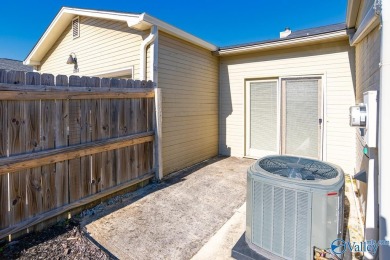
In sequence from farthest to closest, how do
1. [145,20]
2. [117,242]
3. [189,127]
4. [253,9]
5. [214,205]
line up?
[253,9] < [189,127] < [145,20] < [214,205] < [117,242]

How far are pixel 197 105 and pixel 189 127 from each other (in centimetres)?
67

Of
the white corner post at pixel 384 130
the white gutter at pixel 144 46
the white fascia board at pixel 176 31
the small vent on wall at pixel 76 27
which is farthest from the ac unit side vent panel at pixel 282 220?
the small vent on wall at pixel 76 27

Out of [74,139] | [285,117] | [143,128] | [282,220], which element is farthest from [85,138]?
[285,117]

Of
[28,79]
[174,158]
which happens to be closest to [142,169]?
[174,158]

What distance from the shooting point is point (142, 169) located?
13.5 ft

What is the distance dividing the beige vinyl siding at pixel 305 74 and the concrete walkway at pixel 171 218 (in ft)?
7.52

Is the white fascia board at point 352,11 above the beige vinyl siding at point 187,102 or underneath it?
above

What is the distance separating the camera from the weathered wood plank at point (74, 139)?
9.89 ft

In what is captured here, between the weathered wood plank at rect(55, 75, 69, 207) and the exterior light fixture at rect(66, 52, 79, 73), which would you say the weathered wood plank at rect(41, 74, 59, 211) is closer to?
the weathered wood plank at rect(55, 75, 69, 207)

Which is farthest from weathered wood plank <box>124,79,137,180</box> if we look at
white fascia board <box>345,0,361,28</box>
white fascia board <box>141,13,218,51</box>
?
white fascia board <box>345,0,361,28</box>

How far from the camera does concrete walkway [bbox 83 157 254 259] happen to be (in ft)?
7.93

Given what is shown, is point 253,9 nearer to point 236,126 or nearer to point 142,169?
point 236,126

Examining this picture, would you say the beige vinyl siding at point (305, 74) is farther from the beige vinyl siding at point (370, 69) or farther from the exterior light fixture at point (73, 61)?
the exterior light fixture at point (73, 61)

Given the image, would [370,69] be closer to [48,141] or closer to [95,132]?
[95,132]
